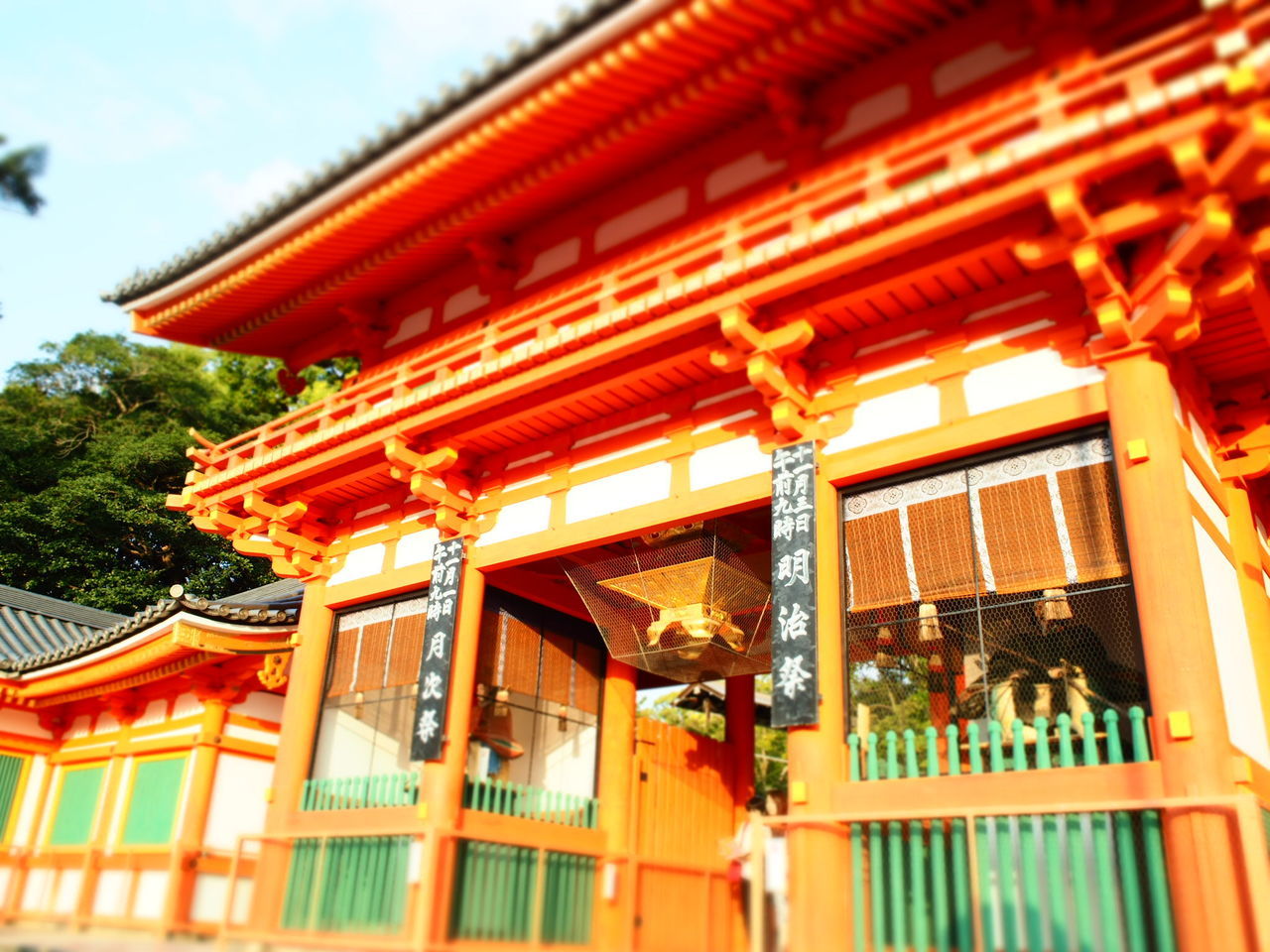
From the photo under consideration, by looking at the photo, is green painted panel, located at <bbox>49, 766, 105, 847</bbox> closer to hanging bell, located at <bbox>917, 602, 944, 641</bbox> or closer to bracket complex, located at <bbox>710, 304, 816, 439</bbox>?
bracket complex, located at <bbox>710, 304, 816, 439</bbox>

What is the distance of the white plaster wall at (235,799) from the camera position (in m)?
12.3

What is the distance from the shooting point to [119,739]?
45.5 ft

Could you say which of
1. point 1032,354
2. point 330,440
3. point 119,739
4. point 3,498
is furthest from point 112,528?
point 1032,354

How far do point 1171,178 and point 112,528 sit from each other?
30804 millimetres

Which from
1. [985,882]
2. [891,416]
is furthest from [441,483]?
[985,882]

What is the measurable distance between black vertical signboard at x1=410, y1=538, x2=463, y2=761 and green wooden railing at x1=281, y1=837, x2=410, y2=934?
0.91 meters

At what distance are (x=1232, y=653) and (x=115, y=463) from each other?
103 ft

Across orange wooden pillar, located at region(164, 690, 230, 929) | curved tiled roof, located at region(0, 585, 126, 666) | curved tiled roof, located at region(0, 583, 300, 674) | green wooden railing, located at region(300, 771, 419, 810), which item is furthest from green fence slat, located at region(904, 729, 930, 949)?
curved tiled roof, located at region(0, 585, 126, 666)

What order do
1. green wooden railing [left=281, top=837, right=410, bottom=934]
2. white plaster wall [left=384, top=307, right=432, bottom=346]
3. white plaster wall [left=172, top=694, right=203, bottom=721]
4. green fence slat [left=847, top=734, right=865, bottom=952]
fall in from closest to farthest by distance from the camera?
green fence slat [left=847, top=734, right=865, bottom=952] < green wooden railing [left=281, top=837, right=410, bottom=934] < white plaster wall [left=384, top=307, right=432, bottom=346] < white plaster wall [left=172, top=694, right=203, bottom=721]

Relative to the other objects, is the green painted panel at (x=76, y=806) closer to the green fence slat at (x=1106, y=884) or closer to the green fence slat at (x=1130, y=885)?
the green fence slat at (x=1106, y=884)

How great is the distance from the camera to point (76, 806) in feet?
46.1

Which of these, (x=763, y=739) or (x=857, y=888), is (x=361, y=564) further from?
(x=763, y=739)

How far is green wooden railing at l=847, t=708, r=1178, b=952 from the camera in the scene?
550cm

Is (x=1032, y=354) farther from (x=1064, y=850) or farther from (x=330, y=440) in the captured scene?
(x=330, y=440)
